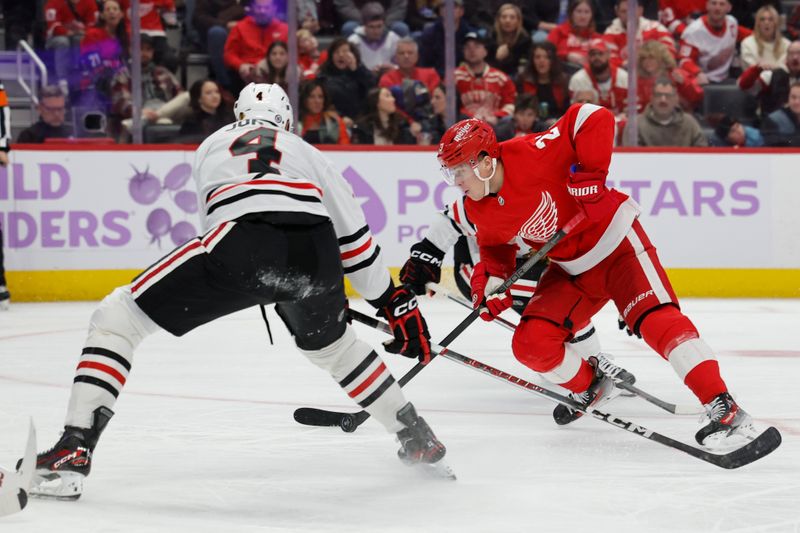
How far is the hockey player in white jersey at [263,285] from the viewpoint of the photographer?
242 centimetres

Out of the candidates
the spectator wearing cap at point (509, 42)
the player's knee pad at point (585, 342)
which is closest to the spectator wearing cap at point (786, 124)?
the spectator wearing cap at point (509, 42)

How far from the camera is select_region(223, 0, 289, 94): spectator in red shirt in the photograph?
6762 millimetres

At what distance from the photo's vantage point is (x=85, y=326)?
5.62m

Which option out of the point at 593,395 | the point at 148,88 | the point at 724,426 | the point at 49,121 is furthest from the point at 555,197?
the point at 49,121

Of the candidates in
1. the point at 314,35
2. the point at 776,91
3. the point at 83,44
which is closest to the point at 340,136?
the point at 314,35

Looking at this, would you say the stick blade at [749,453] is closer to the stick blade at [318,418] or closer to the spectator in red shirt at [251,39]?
the stick blade at [318,418]

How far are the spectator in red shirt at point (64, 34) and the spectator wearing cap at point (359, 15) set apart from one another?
139cm

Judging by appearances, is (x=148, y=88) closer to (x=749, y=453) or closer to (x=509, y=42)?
(x=509, y=42)

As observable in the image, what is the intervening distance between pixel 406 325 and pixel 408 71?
4.52 m

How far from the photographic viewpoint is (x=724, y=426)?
9.21 feet

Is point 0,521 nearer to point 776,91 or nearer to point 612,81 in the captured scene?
point 612,81

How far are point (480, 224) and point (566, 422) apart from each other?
0.60 meters

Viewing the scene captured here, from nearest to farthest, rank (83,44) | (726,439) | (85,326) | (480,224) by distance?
(726,439) < (480,224) < (85,326) < (83,44)

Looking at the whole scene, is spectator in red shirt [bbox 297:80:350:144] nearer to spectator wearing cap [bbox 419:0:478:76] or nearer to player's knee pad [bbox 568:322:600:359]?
spectator wearing cap [bbox 419:0:478:76]
